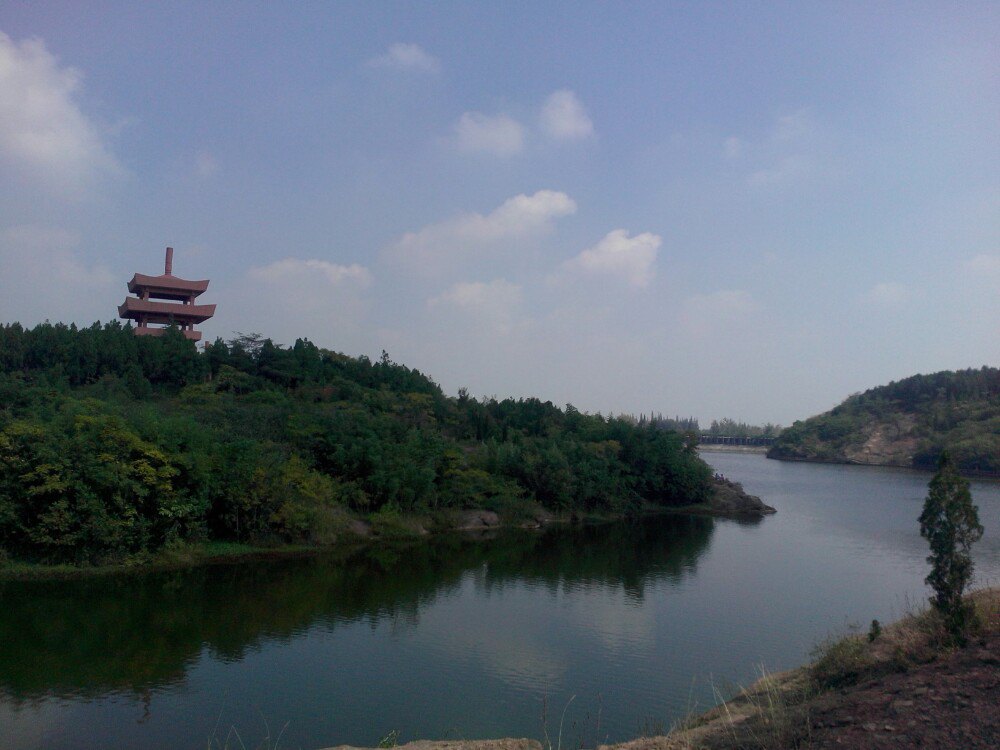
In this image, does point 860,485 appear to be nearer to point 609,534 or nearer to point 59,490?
point 609,534

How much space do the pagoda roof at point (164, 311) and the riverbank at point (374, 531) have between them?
17.8 m

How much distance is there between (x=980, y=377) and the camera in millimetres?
80562

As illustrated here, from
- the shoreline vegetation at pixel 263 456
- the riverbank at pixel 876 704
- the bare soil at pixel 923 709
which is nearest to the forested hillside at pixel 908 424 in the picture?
the shoreline vegetation at pixel 263 456

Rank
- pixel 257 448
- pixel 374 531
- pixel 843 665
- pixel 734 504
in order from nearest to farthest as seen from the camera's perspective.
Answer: pixel 843 665 → pixel 257 448 → pixel 374 531 → pixel 734 504

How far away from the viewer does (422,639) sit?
14.4 m

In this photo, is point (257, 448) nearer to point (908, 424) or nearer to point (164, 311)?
point (164, 311)

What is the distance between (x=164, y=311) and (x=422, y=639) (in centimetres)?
2816

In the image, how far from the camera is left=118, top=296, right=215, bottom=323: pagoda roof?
36.2 metres

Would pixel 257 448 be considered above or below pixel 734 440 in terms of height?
above

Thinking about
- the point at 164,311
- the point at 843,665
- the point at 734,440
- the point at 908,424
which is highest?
the point at 164,311

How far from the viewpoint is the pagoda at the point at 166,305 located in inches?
1422

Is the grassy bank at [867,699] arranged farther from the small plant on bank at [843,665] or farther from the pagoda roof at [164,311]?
the pagoda roof at [164,311]

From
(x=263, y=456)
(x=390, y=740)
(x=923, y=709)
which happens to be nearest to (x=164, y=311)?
(x=263, y=456)

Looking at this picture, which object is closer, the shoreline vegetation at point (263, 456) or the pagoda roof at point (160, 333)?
the shoreline vegetation at point (263, 456)
